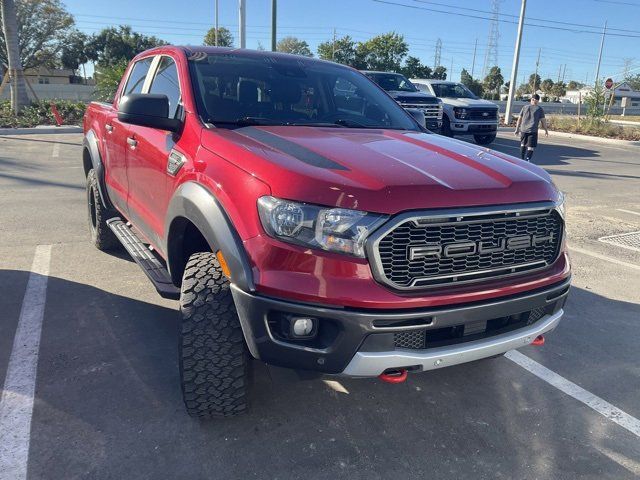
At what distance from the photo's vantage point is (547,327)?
8.82 ft

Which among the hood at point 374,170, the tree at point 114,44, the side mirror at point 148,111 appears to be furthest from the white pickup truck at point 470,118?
the tree at point 114,44

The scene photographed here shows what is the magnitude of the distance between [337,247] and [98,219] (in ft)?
11.9

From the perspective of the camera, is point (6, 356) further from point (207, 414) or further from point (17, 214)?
point (17, 214)

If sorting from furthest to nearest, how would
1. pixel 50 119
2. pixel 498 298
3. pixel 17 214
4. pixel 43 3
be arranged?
1. pixel 43 3
2. pixel 50 119
3. pixel 17 214
4. pixel 498 298

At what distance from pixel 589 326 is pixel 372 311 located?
2.67 metres

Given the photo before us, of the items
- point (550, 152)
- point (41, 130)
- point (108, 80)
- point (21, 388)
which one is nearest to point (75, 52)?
point (108, 80)

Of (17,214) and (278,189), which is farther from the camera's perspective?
(17,214)

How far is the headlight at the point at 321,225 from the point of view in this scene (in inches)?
85.0

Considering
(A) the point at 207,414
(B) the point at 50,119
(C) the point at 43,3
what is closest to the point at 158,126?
(A) the point at 207,414

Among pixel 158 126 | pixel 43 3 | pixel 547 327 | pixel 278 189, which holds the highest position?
pixel 43 3

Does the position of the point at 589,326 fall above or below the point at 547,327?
below

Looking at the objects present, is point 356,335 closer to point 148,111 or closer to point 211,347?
point 211,347

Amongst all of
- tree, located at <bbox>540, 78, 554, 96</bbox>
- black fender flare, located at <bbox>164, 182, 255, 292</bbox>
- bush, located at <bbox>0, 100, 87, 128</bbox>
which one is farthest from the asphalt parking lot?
tree, located at <bbox>540, 78, 554, 96</bbox>

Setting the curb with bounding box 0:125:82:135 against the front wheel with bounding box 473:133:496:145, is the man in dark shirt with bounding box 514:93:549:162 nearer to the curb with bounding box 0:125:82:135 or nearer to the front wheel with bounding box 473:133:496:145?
the front wheel with bounding box 473:133:496:145
